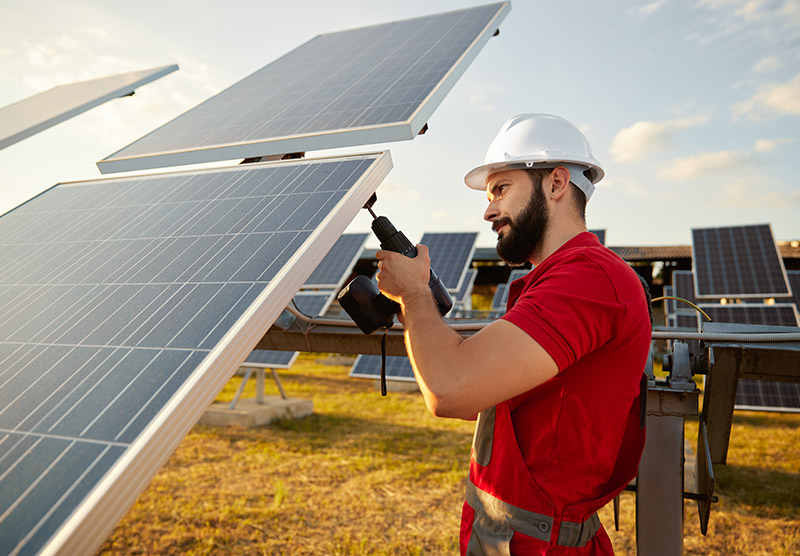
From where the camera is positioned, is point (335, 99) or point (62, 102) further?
point (62, 102)

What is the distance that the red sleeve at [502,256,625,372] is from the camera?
1461 mm

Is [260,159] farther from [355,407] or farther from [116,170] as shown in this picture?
[355,407]

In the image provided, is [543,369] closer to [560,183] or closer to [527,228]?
[527,228]

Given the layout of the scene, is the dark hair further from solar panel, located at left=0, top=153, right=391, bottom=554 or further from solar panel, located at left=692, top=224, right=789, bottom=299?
solar panel, located at left=692, top=224, right=789, bottom=299

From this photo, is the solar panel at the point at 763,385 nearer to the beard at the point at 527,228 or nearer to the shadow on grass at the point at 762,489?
the shadow on grass at the point at 762,489

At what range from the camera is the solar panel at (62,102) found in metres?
3.17

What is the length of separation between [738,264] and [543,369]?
11.6m

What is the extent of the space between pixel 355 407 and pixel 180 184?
30.2ft

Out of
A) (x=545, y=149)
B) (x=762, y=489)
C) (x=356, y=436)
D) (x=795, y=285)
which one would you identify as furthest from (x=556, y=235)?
(x=795, y=285)

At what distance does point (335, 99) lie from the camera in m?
3.55

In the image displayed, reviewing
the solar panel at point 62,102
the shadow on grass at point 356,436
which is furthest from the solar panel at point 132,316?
the shadow on grass at point 356,436

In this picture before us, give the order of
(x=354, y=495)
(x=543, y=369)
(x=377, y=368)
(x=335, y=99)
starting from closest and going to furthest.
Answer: (x=543, y=369)
(x=335, y=99)
(x=354, y=495)
(x=377, y=368)

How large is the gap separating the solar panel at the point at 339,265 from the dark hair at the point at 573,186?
35.5ft

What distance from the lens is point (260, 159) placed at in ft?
10.1
